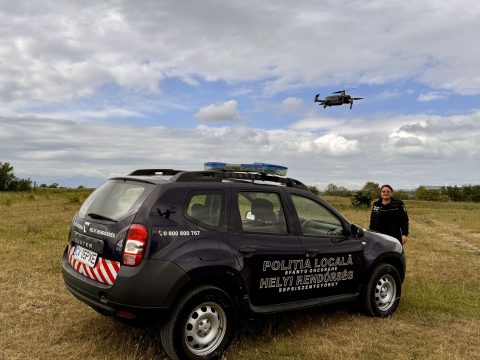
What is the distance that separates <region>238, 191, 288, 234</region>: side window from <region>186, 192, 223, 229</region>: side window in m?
0.29

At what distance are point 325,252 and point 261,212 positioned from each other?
3.19 ft

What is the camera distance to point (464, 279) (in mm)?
9594

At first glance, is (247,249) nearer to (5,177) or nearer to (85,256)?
(85,256)

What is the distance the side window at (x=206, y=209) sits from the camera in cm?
461

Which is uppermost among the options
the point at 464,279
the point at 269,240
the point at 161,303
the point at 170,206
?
the point at 170,206

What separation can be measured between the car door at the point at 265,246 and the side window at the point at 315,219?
257mm

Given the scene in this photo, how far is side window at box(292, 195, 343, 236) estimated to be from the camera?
5575 mm

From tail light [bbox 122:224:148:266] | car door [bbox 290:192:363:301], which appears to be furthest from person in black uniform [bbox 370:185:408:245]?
tail light [bbox 122:224:148:266]

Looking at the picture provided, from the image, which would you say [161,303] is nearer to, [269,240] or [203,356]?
[203,356]

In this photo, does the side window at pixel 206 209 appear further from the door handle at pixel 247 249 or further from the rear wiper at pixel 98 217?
the rear wiper at pixel 98 217

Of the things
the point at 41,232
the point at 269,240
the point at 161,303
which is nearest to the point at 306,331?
the point at 269,240

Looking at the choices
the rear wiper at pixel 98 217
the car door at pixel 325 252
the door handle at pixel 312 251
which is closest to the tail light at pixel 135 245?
the rear wiper at pixel 98 217

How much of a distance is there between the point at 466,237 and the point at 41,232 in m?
15.9

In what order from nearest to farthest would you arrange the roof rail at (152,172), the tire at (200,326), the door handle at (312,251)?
the tire at (200,326) → the roof rail at (152,172) → the door handle at (312,251)
